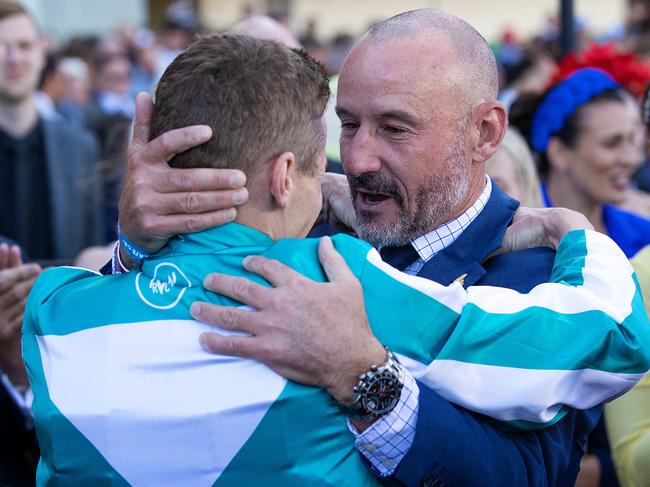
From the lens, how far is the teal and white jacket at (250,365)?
175cm

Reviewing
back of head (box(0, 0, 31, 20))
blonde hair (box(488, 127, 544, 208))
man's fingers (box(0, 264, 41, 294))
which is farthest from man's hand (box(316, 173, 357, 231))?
back of head (box(0, 0, 31, 20))

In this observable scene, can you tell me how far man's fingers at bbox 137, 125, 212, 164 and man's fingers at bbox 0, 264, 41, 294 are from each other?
1.15 m

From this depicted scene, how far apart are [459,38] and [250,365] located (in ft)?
3.75

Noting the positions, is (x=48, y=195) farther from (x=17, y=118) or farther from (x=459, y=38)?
(x=459, y=38)

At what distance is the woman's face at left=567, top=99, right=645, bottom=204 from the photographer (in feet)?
15.2

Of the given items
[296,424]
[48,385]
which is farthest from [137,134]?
[296,424]

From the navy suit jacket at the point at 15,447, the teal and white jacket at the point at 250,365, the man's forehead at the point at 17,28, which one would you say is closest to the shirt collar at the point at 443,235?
the teal and white jacket at the point at 250,365

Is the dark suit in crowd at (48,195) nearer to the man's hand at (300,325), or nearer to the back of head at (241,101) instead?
the back of head at (241,101)

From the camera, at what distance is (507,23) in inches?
1060

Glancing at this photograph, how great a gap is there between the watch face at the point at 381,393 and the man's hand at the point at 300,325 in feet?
0.10

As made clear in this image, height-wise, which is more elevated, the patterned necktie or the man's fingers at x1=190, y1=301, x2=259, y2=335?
the man's fingers at x1=190, y1=301, x2=259, y2=335

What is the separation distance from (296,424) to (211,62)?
2.34ft

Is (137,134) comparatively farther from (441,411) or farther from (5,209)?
(5,209)

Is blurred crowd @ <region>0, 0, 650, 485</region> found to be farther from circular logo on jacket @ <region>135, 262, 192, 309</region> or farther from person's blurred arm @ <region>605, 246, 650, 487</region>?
circular logo on jacket @ <region>135, 262, 192, 309</region>
